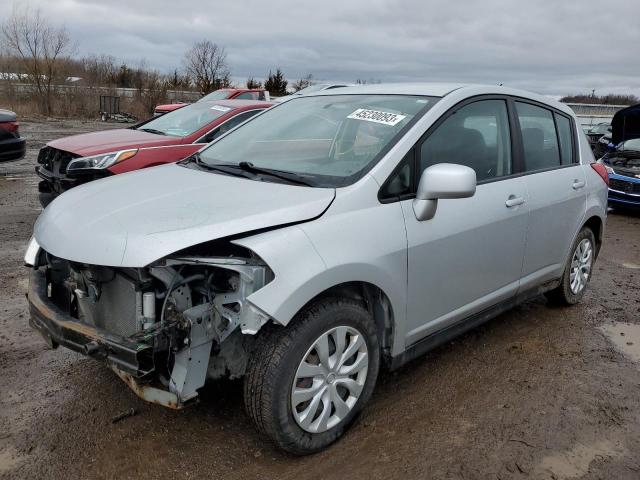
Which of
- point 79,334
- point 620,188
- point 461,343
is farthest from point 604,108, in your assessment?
point 79,334

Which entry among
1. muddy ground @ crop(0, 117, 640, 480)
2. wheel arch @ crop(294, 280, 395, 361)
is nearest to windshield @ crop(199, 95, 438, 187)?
wheel arch @ crop(294, 280, 395, 361)

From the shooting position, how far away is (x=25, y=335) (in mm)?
3986

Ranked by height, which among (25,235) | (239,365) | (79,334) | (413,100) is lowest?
(25,235)

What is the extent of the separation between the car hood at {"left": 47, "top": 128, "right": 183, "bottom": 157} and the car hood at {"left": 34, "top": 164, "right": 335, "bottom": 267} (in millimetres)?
3719

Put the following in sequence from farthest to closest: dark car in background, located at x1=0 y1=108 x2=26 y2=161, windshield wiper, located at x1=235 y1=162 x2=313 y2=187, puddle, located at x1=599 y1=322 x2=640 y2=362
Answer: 1. dark car in background, located at x1=0 y1=108 x2=26 y2=161
2. puddle, located at x1=599 y1=322 x2=640 y2=362
3. windshield wiper, located at x1=235 y1=162 x2=313 y2=187

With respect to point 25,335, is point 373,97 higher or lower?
higher

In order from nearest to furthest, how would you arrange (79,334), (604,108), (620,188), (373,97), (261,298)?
(261,298)
(79,334)
(373,97)
(620,188)
(604,108)

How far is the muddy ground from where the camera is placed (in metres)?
2.68

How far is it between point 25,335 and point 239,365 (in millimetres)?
2181

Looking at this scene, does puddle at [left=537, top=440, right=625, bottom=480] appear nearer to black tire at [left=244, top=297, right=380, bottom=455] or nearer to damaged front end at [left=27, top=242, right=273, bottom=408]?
black tire at [left=244, top=297, right=380, bottom=455]

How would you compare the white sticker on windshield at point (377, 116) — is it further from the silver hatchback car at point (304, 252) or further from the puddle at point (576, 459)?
the puddle at point (576, 459)

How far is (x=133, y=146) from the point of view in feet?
22.1

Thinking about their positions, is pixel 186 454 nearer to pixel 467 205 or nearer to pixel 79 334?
pixel 79 334

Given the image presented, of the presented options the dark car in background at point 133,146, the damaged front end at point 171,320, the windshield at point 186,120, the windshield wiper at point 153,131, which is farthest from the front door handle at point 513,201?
the windshield wiper at point 153,131
